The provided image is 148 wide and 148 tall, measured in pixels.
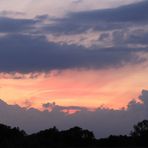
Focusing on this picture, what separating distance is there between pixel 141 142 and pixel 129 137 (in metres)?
11.6

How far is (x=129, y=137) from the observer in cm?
12062

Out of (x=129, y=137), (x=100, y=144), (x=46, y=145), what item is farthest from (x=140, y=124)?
(x=46, y=145)

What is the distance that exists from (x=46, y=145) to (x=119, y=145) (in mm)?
A: 13464

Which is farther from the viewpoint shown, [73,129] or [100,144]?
[73,129]

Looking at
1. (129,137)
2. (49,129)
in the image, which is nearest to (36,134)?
(49,129)

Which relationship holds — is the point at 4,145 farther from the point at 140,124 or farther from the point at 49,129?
the point at 140,124

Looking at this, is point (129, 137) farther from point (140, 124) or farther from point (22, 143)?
point (22, 143)

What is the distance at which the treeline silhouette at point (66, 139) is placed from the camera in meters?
103

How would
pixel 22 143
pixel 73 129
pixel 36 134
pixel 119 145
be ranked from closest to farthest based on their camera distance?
pixel 22 143
pixel 119 145
pixel 36 134
pixel 73 129

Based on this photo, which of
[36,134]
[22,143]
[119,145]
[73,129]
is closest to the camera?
[22,143]

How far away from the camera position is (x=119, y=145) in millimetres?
108688

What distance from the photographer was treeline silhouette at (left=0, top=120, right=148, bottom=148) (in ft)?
338

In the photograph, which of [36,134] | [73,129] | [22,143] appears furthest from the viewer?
[73,129]

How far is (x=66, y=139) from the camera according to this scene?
118 meters
